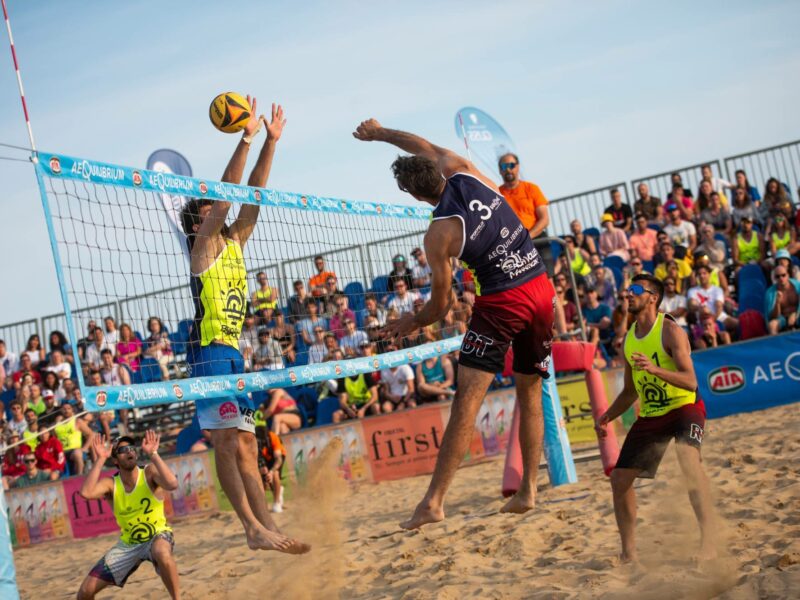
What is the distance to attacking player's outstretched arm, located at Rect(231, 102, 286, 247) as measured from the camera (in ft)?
17.4

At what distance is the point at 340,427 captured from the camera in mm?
11055

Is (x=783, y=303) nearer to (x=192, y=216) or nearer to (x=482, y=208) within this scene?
(x=482, y=208)

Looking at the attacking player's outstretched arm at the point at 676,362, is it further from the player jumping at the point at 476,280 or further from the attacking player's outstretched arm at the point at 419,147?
the attacking player's outstretched arm at the point at 419,147

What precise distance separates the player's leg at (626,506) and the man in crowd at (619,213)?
8.29m

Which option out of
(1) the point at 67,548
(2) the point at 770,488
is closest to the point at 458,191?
(2) the point at 770,488

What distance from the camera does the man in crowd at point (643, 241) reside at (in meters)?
12.2

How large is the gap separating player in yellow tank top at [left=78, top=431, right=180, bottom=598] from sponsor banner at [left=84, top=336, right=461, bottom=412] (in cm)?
115

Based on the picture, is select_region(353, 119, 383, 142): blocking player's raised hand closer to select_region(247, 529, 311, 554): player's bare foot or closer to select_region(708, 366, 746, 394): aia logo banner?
select_region(247, 529, 311, 554): player's bare foot

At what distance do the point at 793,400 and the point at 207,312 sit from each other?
7.61 m

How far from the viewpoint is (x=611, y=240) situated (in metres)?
12.8

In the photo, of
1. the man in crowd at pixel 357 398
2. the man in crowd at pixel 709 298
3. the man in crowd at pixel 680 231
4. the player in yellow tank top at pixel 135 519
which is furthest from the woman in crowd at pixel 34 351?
the man in crowd at pixel 709 298

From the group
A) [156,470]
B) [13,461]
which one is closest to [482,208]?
[156,470]

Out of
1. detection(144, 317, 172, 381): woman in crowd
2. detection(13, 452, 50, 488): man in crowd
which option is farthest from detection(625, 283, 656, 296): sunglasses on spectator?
detection(13, 452, 50, 488): man in crowd

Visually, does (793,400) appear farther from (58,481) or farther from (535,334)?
(58,481)
